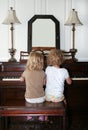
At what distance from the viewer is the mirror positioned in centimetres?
439

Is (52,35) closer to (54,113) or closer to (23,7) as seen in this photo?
(23,7)

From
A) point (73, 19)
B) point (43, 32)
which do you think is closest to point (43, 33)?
point (43, 32)

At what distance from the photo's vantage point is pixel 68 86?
3684 millimetres

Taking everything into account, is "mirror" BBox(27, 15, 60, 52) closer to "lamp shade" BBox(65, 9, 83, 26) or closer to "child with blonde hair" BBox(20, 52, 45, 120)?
"lamp shade" BBox(65, 9, 83, 26)

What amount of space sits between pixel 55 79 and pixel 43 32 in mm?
1501

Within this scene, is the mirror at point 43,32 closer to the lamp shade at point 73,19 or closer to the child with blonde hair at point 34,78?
the lamp shade at point 73,19

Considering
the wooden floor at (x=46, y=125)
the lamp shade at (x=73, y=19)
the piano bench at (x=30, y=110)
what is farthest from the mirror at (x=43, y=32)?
the piano bench at (x=30, y=110)

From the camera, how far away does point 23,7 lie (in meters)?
4.51

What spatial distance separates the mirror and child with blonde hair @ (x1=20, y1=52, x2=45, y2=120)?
57.2 inches

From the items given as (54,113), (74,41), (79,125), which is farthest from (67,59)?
(54,113)

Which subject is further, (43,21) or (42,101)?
(43,21)

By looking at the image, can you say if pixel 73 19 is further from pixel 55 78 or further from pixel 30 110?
pixel 30 110

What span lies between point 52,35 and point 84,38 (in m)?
0.57

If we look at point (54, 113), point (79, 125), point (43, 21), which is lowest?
point (79, 125)
